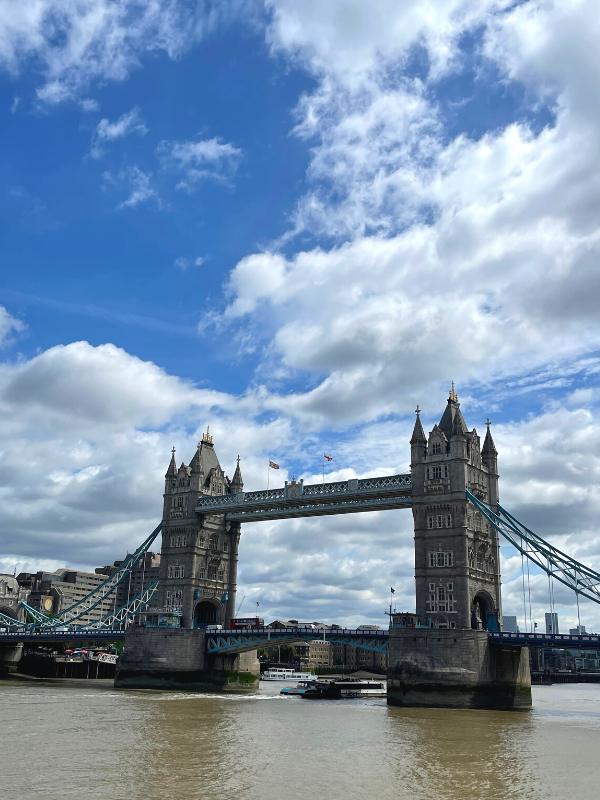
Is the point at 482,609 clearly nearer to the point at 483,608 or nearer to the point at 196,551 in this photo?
the point at 483,608

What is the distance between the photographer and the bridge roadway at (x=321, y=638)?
71.1 metres

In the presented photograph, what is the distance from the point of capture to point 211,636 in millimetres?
91375

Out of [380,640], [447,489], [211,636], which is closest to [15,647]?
[211,636]

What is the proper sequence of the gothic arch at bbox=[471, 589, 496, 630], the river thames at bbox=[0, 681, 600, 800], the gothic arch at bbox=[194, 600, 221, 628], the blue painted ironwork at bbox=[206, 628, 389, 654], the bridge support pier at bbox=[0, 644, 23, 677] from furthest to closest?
the bridge support pier at bbox=[0, 644, 23, 677] → the gothic arch at bbox=[194, 600, 221, 628] → the gothic arch at bbox=[471, 589, 496, 630] → the blue painted ironwork at bbox=[206, 628, 389, 654] → the river thames at bbox=[0, 681, 600, 800]

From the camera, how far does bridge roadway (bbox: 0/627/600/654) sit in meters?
71.1

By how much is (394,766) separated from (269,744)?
9465mm

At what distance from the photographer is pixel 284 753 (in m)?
40.7

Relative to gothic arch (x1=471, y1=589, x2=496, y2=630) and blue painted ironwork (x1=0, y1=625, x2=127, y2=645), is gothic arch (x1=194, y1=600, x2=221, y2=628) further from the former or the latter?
gothic arch (x1=471, y1=589, x2=496, y2=630)

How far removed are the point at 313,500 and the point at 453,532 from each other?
18820mm

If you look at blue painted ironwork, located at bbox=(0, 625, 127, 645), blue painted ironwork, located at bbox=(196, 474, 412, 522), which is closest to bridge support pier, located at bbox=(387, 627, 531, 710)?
blue painted ironwork, located at bbox=(196, 474, 412, 522)

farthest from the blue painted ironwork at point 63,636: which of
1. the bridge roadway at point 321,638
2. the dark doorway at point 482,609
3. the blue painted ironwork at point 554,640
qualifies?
the blue painted ironwork at point 554,640

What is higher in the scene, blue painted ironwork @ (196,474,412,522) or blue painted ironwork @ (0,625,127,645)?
blue painted ironwork @ (196,474,412,522)

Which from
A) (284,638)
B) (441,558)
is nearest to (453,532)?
(441,558)

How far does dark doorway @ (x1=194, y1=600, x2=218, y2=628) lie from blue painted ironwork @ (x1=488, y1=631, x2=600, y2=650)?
41645mm
